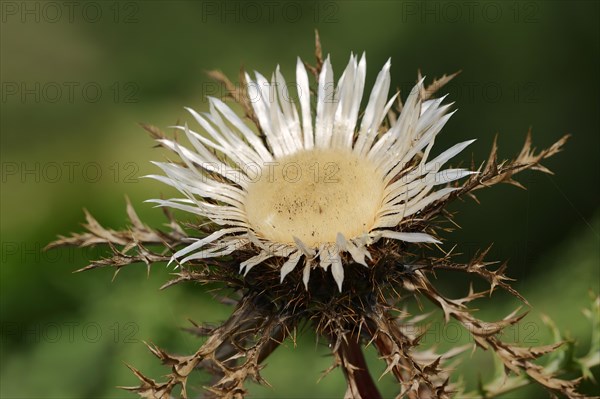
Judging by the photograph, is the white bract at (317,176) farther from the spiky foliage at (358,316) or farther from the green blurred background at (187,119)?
the green blurred background at (187,119)

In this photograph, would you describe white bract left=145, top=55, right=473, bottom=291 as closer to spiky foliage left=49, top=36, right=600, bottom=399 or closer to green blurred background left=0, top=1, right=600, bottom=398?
spiky foliage left=49, top=36, right=600, bottom=399

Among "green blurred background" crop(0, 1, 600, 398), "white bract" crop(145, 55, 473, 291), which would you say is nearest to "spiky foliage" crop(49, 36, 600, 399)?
"white bract" crop(145, 55, 473, 291)

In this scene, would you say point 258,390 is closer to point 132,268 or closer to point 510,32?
point 132,268

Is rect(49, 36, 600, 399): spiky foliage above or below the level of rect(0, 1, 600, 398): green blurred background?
below

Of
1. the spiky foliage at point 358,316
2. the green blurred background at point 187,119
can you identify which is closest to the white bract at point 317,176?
the spiky foliage at point 358,316

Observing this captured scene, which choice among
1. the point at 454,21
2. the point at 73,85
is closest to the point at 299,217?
the point at 454,21

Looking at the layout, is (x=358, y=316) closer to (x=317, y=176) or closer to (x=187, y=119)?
(x=317, y=176)

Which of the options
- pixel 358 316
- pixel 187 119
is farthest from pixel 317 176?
pixel 187 119

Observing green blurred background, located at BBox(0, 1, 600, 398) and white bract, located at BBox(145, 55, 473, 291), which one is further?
green blurred background, located at BBox(0, 1, 600, 398)
